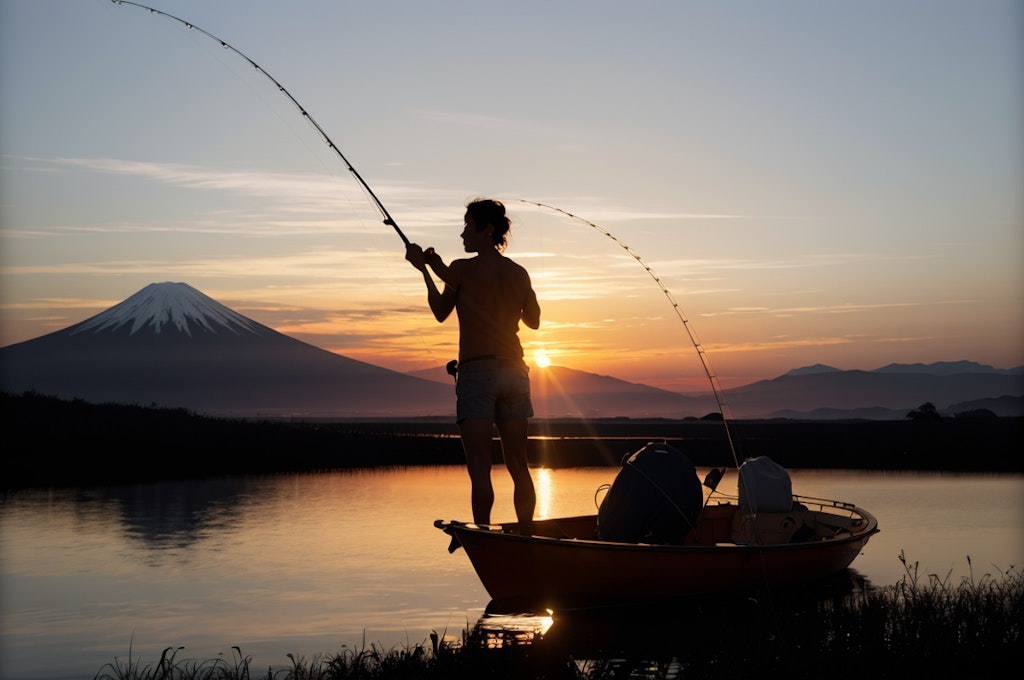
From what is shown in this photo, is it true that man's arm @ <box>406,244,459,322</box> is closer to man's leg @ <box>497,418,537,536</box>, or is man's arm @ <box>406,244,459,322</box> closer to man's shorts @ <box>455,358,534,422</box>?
man's shorts @ <box>455,358,534,422</box>

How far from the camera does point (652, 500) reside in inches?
526

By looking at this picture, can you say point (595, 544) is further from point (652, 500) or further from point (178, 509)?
point (178, 509)

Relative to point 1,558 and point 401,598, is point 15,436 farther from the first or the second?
point 401,598

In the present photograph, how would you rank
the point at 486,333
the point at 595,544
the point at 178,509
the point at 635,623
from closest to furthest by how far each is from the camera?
the point at 486,333 → the point at 635,623 → the point at 595,544 → the point at 178,509

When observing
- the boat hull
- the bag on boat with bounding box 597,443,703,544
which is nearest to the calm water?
the boat hull

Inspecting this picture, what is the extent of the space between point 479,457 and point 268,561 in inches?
278

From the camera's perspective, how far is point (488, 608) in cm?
1245

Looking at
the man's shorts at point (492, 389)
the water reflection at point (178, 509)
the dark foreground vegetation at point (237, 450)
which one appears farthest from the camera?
the dark foreground vegetation at point (237, 450)

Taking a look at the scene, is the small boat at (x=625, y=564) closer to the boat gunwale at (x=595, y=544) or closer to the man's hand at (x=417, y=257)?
the boat gunwale at (x=595, y=544)

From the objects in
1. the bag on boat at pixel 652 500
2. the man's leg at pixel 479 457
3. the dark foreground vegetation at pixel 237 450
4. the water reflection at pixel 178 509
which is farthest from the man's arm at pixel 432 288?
the dark foreground vegetation at pixel 237 450

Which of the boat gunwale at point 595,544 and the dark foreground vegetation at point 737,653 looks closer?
the dark foreground vegetation at point 737,653

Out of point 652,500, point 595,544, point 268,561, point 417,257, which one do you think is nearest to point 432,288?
point 417,257

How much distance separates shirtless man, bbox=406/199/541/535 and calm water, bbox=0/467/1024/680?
2116mm

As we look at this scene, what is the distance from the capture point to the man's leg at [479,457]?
398 inches
